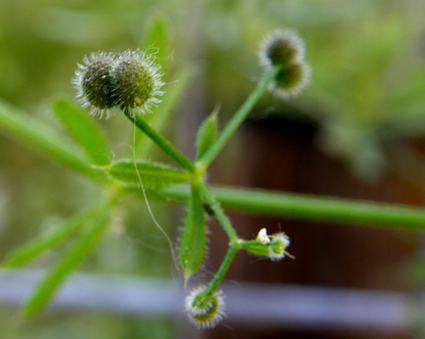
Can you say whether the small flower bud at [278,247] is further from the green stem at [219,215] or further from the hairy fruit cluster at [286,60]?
the hairy fruit cluster at [286,60]

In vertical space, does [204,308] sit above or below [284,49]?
below

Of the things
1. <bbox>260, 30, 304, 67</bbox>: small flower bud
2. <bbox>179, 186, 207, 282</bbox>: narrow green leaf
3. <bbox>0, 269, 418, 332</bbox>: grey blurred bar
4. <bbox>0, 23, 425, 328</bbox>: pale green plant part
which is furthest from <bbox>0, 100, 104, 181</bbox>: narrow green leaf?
<bbox>0, 269, 418, 332</bbox>: grey blurred bar

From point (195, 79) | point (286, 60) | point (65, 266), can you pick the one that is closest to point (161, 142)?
point (286, 60)

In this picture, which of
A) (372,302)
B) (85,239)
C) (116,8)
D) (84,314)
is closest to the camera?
(85,239)

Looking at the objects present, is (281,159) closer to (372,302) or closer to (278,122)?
(278,122)

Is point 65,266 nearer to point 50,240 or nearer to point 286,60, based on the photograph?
point 50,240

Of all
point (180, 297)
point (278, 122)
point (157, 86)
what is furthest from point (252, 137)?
point (157, 86)
